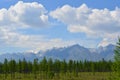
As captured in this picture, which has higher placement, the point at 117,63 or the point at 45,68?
the point at 45,68

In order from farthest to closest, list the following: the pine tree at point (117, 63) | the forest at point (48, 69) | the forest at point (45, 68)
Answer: the forest at point (45, 68) → the forest at point (48, 69) → the pine tree at point (117, 63)

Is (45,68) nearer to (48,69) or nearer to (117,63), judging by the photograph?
(48,69)

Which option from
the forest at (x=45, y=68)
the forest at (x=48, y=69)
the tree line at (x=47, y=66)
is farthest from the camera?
the tree line at (x=47, y=66)

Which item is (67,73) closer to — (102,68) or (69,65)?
(69,65)

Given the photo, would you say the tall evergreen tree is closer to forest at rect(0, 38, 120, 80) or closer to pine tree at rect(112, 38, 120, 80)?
pine tree at rect(112, 38, 120, 80)

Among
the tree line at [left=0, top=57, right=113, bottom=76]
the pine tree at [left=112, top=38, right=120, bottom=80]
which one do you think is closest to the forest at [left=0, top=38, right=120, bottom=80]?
the tree line at [left=0, top=57, right=113, bottom=76]

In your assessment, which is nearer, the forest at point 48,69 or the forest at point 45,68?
the forest at point 48,69

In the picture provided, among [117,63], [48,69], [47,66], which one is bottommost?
[117,63]

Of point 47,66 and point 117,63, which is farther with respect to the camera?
point 47,66

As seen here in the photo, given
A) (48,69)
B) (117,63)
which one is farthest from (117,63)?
(48,69)

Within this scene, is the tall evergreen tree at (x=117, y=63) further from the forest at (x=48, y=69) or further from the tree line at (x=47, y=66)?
the tree line at (x=47, y=66)

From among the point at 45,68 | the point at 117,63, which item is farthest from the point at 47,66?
the point at 117,63

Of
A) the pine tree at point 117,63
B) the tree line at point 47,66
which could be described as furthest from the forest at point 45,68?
the pine tree at point 117,63

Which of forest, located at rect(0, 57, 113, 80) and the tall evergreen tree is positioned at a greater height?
forest, located at rect(0, 57, 113, 80)
